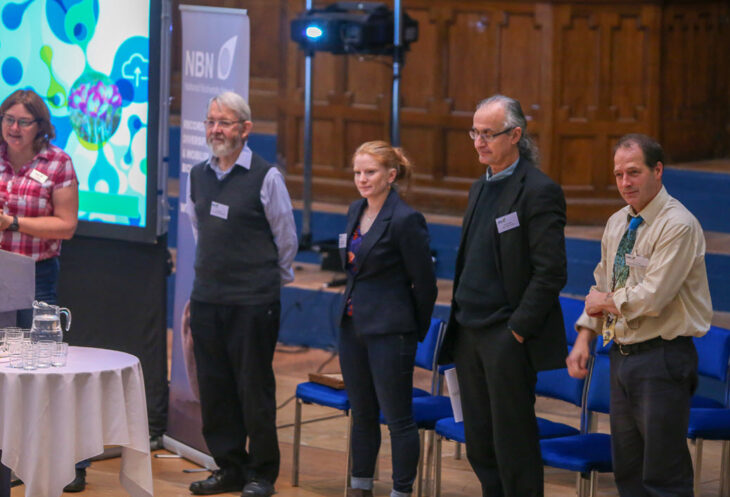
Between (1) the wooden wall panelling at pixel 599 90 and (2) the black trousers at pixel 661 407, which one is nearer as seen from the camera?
(2) the black trousers at pixel 661 407

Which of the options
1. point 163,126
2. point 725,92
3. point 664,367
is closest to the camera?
point 664,367

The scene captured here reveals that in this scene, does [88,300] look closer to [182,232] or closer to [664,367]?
[182,232]

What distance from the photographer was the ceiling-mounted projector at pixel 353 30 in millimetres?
7840

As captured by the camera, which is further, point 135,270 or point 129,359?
point 135,270

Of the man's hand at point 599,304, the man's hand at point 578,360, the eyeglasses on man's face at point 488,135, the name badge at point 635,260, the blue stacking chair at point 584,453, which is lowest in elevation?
the blue stacking chair at point 584,453

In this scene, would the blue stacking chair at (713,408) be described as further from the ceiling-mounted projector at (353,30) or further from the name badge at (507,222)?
the ceiling-mounted projector at (353,30)

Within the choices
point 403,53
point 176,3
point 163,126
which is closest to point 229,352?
point 163,126

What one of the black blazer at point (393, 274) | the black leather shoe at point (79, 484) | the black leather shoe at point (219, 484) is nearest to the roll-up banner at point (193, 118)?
the black leather shoe at point (219, 484)

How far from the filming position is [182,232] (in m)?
5.57

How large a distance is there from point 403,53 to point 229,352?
3.55 metres

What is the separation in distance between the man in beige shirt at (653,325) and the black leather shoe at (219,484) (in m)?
1.86

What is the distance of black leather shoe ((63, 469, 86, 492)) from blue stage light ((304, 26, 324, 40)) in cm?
369

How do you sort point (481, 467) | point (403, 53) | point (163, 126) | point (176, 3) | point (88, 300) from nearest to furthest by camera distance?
point (481, 467) → point (163, 126) → point (88, 300) → point (403, 53) → point (176, 3)

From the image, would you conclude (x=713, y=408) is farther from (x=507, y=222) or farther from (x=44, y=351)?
(x=44, y=351)
